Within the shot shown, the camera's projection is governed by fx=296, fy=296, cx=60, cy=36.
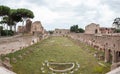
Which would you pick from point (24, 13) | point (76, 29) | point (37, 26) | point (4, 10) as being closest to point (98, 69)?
point (4, 10)

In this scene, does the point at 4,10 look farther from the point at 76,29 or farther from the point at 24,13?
the point at 76,29

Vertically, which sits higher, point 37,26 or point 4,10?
point 4,10

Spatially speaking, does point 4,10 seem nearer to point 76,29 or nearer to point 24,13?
point 24,13

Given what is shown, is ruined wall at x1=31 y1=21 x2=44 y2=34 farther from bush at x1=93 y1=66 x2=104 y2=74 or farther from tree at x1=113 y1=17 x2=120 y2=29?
bush at x1=93 y1=66 x2=104 y2=74

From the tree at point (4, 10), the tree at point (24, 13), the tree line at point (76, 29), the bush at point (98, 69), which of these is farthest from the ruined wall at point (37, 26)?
the bush at point (98, 69)

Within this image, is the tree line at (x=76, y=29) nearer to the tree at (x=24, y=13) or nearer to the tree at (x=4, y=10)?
the tree at (x=24, y=13)

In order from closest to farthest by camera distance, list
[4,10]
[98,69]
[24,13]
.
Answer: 1. [98,69]
2. [4,10]
3. [24,13]

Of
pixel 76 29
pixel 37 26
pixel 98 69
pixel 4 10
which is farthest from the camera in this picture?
pixel 76 29

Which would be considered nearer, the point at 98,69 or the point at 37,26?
the point at 98,69

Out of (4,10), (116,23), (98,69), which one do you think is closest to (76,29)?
(116,23)

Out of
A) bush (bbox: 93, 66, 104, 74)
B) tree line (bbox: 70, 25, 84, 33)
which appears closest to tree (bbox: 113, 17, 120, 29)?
tree line (bbox: 70, 25, 84, 33)

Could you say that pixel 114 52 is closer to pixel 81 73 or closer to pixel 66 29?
pixel 81 73

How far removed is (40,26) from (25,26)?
15.5 metres

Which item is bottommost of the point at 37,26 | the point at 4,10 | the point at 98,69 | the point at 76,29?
the point at 98,69
